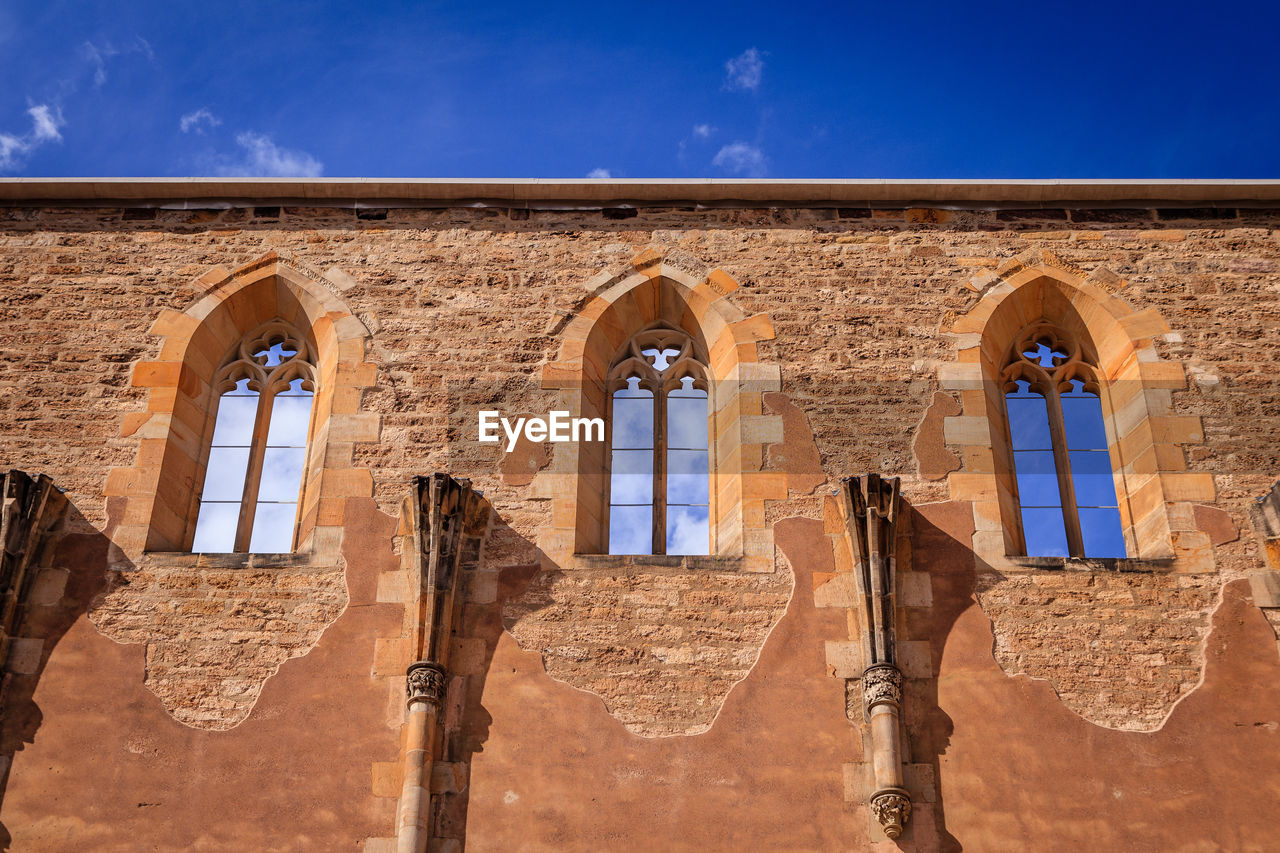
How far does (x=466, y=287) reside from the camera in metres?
12.1

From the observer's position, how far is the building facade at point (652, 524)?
980 cm

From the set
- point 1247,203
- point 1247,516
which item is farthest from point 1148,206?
point 1247,516

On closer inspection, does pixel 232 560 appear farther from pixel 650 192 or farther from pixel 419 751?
pixel 650 192

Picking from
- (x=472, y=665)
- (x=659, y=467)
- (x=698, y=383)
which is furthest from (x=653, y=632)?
(x=698, y=383)

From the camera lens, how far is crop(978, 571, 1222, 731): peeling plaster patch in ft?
33.1

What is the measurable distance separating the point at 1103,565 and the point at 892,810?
2.29m

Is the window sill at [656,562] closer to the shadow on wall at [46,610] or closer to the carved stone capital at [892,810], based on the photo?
the carved stone capital at [892,810]

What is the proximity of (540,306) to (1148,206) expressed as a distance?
467cm

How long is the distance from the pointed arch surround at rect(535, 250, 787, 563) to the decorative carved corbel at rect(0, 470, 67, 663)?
3247 mm

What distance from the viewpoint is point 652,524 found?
11289 mm

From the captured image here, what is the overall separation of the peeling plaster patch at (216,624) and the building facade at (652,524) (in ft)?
0.08

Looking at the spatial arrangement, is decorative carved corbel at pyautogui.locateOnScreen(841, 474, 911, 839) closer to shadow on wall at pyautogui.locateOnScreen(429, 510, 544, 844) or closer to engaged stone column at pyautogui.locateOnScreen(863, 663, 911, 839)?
engaged stone column at pyautogui.locateOnScreen(863, 663, 911, 839)

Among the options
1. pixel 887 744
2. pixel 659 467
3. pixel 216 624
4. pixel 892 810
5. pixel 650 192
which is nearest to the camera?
pixel 892 810

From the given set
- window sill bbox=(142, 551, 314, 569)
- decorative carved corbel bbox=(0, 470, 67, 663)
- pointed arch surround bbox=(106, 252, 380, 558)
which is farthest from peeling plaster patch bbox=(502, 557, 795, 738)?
decorative carved corbel bbox=(0, 470, 67, 663)
